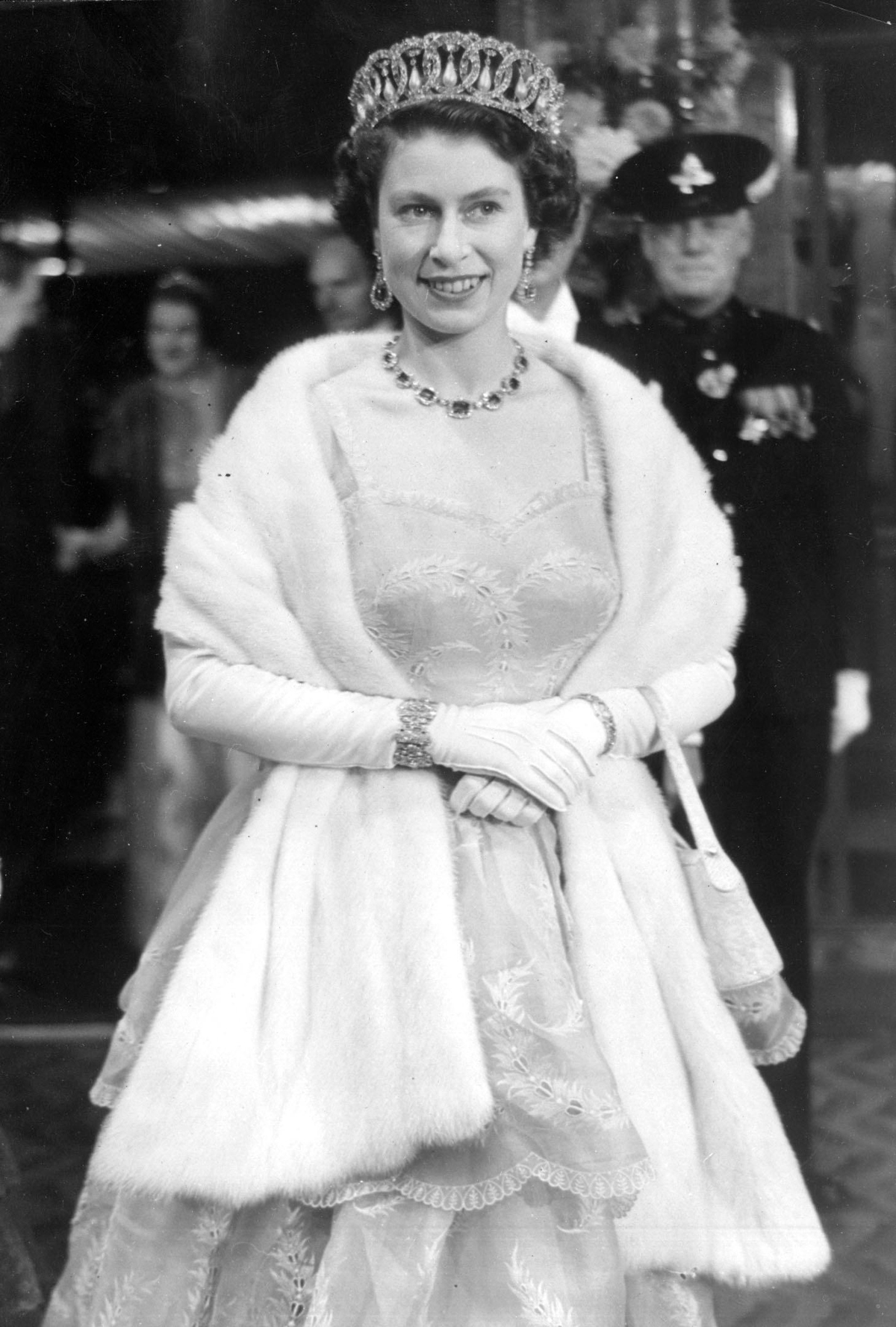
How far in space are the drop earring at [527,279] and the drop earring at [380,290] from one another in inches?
7.2

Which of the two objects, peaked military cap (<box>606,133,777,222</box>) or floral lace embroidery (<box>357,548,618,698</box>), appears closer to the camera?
floral lace embroidery (<box>357,548,618,698</box>)

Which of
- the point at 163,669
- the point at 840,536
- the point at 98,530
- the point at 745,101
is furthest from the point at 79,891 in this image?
the point at 745,101

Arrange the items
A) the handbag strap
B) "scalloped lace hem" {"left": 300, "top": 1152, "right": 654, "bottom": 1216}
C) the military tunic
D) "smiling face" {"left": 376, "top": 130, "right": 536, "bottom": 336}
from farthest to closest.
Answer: the military tunic
the handbag strap
"smiling face" {"left": 376, "top": 130, "right": 536, "bottom": 336}
"scalloped lace hem" {"left": 300, "top": 1152, "right": 654, "bottom": 1216}

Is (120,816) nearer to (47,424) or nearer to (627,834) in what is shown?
(47,424)

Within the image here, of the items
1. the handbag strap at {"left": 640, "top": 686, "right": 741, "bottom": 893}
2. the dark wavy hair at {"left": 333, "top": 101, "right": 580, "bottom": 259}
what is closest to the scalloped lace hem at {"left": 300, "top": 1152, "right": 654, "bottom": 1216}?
the handbag strap at {"left": 640, "top": 686, "right": 741, "bottom": 893}

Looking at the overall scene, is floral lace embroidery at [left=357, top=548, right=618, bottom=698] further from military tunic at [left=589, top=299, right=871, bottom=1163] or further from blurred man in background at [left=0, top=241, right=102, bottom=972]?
Answer: blurred man in background at [left=0, top=241, right=102, bottom=972]

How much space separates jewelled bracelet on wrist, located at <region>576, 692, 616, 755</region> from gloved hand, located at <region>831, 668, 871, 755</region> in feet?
1.30

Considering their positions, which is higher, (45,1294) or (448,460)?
(448,460)

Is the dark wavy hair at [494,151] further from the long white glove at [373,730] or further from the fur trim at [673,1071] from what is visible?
the fur trim at [673,1071]

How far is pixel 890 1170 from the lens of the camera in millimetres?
2047

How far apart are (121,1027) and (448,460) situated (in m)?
0.92

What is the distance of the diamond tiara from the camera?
182 centimetres

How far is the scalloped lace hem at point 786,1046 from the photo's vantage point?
197 centimetres

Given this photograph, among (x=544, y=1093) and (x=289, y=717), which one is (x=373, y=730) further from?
(x=544, y=1093)
